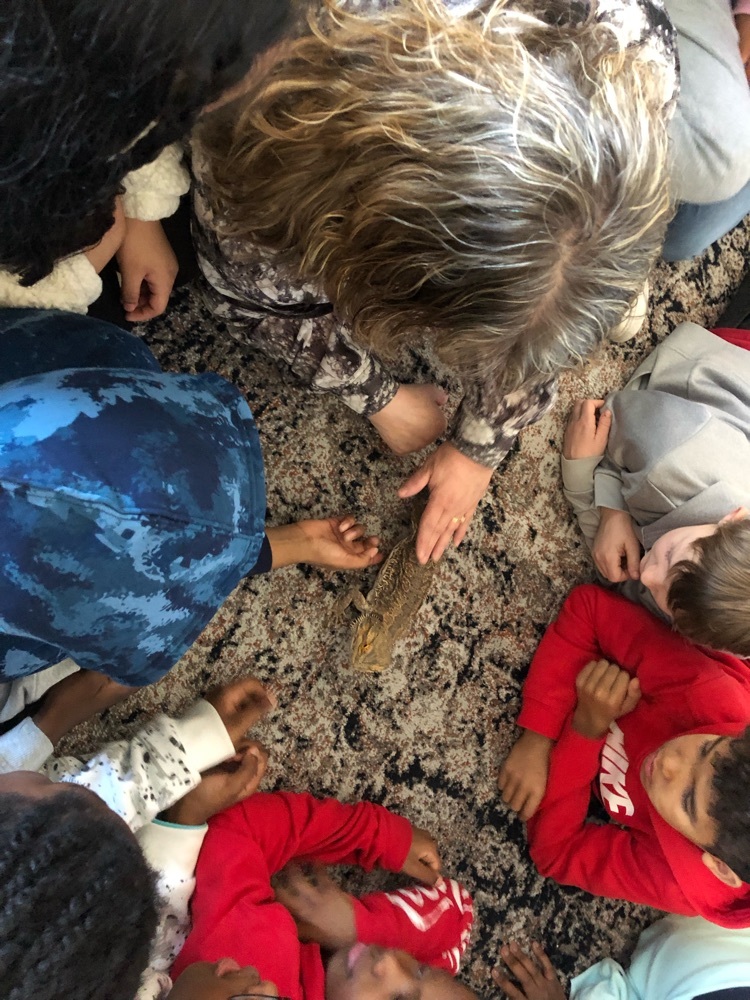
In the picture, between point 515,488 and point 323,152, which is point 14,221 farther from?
point 515,488

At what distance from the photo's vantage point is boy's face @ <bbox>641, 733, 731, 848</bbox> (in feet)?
→ 2.80

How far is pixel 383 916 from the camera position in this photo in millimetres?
907

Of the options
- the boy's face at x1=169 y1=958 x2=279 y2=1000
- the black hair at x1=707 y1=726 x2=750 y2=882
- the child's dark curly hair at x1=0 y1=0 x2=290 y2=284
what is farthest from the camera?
the black hair at x1=707 y1=726 x2=750 y2=882

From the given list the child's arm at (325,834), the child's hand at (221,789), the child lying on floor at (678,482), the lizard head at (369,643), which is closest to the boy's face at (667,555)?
the child lying on floor at (678,482)

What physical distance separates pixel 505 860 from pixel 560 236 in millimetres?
880

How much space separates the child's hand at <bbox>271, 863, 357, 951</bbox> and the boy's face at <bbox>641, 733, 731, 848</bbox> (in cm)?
42

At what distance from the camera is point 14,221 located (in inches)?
14.4

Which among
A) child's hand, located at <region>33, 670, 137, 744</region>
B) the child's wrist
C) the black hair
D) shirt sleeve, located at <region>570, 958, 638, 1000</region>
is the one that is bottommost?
shirt sleeve, located at <region>570, 958, 638, 1000</region>

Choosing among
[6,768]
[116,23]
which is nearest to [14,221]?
[116,23]

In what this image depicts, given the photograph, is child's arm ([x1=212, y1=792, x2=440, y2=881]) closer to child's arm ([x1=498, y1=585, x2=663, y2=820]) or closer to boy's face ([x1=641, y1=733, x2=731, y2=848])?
Answer: child's arm ([x1=498, y1=585, x2=663, y2=820])

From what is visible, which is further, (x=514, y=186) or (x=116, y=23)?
(x=514, y=186)

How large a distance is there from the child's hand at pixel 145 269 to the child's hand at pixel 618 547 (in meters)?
0.66

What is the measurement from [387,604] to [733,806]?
47 cm

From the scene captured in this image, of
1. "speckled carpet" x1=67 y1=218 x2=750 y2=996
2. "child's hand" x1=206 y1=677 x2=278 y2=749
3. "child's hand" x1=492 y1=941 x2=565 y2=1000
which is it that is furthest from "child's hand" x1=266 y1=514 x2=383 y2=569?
"child's hand" x1=492 y1=941 x2=565 y2=1000
